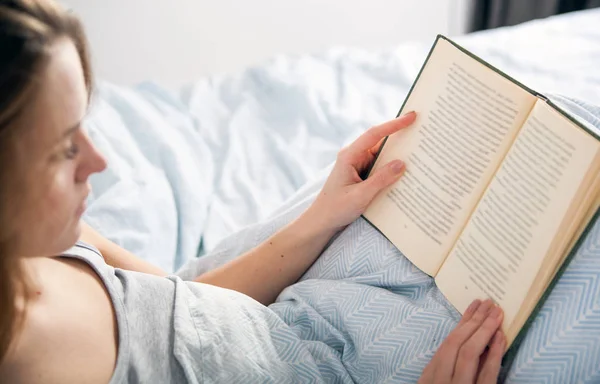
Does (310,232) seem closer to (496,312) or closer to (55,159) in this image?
(496,312)

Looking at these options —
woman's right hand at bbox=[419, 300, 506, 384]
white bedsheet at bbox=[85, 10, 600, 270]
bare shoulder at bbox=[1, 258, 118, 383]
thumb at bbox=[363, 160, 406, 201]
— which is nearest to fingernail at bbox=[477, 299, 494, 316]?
woman's right hand at bbox=[419, 300, 506, 384]

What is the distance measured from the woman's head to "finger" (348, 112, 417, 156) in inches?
14.7

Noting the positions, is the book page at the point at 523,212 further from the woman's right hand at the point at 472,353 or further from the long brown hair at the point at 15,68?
the long brown hair at the point at 15,68

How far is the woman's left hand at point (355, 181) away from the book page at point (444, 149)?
16 millimetres

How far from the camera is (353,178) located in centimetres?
88

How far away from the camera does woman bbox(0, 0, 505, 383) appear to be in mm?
540

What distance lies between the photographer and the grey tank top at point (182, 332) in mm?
723

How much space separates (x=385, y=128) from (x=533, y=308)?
299 millimetres

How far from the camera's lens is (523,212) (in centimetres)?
66

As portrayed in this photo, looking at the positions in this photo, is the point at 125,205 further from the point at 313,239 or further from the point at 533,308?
the point at 533,308

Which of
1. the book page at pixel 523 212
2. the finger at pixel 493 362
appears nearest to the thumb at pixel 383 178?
the book page at pixel 523 212

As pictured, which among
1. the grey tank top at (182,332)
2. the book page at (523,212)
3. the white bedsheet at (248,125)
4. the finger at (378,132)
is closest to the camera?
the book page at (523,212)

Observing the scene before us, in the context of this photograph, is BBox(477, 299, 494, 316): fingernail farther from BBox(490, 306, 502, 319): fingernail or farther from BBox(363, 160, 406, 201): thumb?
BBox(363, 160, 406, 201): thumb

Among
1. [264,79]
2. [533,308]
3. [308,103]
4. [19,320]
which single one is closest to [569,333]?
[533,308]
